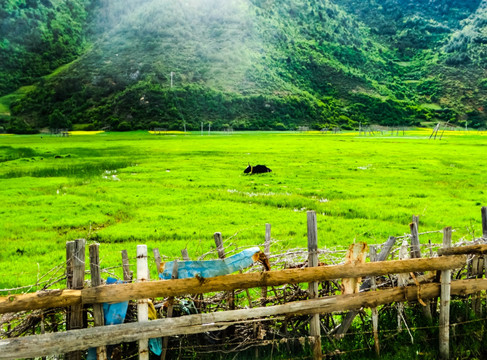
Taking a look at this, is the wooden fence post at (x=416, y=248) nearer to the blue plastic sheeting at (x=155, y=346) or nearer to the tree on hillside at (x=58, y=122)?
the blue plastic sheeting at (x=155, y=346)

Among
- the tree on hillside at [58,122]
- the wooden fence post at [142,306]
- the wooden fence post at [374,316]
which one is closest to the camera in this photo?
the wooden fence post at [142,306]

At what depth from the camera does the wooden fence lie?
18.8 feet

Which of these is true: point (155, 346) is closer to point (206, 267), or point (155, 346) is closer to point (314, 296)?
point (206, 267)

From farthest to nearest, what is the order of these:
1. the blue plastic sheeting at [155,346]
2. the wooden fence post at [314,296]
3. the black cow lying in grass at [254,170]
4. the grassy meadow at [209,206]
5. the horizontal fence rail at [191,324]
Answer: the black cow lying in grass at [254,170], the grassy meadow at [209,206], the wooden fence post at [314,296], the blue plastic sheeting at [155,346], the horizontal fence rail at [191,324]

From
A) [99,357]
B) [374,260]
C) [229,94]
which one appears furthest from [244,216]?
[229,94]

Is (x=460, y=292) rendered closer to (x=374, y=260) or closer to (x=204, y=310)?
(x=374, y=260)

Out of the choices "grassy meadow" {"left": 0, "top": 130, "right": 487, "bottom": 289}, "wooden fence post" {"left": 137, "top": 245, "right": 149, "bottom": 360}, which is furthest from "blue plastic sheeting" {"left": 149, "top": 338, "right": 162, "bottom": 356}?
"grassy meadow" {"left": 0, "top": 130, "right": 487, "bottom": 289}

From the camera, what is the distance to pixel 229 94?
19350cm

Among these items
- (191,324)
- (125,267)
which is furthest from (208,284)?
(125,267)

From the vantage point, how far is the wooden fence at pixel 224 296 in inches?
226

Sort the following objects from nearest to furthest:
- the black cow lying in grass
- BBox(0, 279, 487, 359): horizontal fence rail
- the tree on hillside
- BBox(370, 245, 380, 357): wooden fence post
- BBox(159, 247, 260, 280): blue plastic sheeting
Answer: BBox(0, 279, 487, 359): horizontal fence rail, BBox(159, 247, 260, 280): blue plastic sheeting, BBox(370, 245, 380, 357): wooden fence post, the black cow lying in grass, the tree on hillside

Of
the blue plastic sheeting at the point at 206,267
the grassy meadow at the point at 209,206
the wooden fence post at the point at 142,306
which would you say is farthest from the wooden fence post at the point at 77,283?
the grassy meadow at the point at 209,206

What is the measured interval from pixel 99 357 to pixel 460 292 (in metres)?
6.49

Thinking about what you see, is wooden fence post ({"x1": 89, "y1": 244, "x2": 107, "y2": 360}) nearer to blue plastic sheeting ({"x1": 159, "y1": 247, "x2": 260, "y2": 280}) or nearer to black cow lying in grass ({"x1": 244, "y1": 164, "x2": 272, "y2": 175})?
blue plastic sheeting ({"x1": 159, "y1": 247, "x2": 260, "y2": 280})
